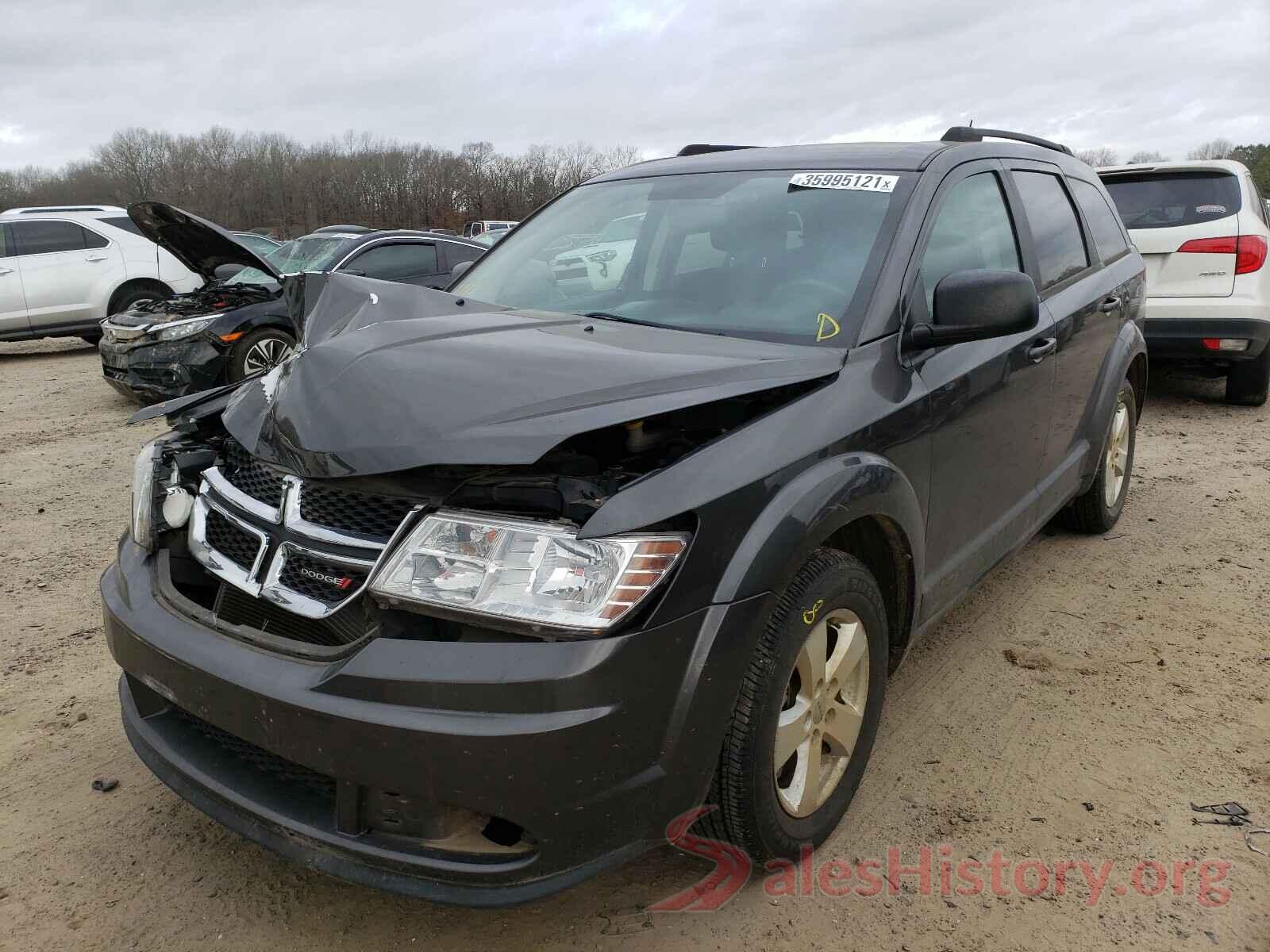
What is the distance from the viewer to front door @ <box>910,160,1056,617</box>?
270 centimetres

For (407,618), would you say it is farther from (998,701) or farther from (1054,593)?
(1054,593)

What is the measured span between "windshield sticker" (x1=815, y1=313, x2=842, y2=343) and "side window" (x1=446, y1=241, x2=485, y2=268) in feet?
24.1

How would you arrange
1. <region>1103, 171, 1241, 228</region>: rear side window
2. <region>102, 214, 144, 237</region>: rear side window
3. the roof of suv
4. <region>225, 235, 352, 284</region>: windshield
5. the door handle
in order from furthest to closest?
1. <region>102, 214, 144, 237</region>: rear side window
2. <region>225, 235, 352, 284</region>: windshield
3. <region>1103, 171, 1241, 228</region>: rear side window
4. the door handle
5. the roof of suv

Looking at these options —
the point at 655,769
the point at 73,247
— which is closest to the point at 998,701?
the point at 655,769

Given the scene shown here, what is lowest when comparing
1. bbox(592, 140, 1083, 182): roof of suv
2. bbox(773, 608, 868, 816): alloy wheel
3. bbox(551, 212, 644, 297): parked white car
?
bbox(773, 608, 868, 816): alloy wheel

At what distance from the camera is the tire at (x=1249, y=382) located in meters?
7.13

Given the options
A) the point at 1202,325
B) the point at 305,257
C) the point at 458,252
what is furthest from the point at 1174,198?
the point at 305,257

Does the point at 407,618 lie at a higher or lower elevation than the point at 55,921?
higher

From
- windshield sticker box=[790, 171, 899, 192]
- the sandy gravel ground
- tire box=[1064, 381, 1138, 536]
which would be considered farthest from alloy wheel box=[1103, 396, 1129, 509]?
windshield sticker box=[790, 171, 899, 192]

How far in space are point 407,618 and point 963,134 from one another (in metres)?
2.67

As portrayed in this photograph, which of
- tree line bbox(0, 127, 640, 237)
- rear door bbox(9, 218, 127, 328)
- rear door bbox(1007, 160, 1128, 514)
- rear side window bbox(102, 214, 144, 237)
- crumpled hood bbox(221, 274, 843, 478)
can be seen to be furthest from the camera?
tree line bbox(0, 127, 640, 237)

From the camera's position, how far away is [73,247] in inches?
470

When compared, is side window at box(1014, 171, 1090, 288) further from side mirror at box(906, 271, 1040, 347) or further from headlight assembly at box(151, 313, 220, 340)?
headlight assembly at box(151, 313, 220, 340)

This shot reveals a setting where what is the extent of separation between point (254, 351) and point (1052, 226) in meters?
6.33
